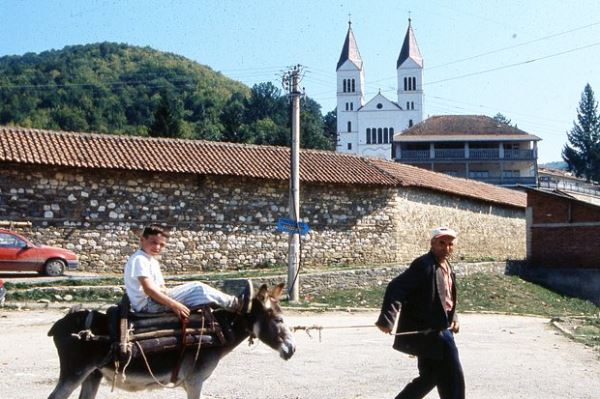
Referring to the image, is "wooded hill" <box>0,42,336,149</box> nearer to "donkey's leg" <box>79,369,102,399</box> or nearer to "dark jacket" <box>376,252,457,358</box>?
"donkey's leg" <box>79,369,102,399</box>

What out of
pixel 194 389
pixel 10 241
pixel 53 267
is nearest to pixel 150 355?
pixel 194 389

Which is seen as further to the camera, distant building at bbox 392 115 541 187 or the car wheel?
distant building at bbox 392 115 541 187

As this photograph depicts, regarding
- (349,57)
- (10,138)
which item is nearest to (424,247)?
(10,138)

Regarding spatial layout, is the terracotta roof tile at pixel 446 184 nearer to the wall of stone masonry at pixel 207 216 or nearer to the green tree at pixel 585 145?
the wall of stone masonry at pixel 207 216

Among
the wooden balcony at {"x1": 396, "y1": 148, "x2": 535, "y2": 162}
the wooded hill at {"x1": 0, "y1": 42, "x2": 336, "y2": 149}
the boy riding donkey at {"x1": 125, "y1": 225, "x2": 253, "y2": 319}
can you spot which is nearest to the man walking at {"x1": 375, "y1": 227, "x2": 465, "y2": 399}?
the boy riding donkey at {"x1": 125, "y1": 225, "x2": 253, "y2": 319}

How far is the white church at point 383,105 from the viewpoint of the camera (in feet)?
351

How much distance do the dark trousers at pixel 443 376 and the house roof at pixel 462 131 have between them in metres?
66.8

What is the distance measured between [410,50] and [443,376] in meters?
104

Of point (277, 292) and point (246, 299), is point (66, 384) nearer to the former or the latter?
point (246, 299)

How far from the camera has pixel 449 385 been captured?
595cm

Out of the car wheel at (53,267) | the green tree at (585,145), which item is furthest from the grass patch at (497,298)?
the green tree at (585,145)

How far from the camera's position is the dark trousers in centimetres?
594

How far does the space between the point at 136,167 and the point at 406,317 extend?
58.9 feet

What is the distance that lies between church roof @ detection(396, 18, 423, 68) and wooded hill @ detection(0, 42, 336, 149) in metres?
23.9
